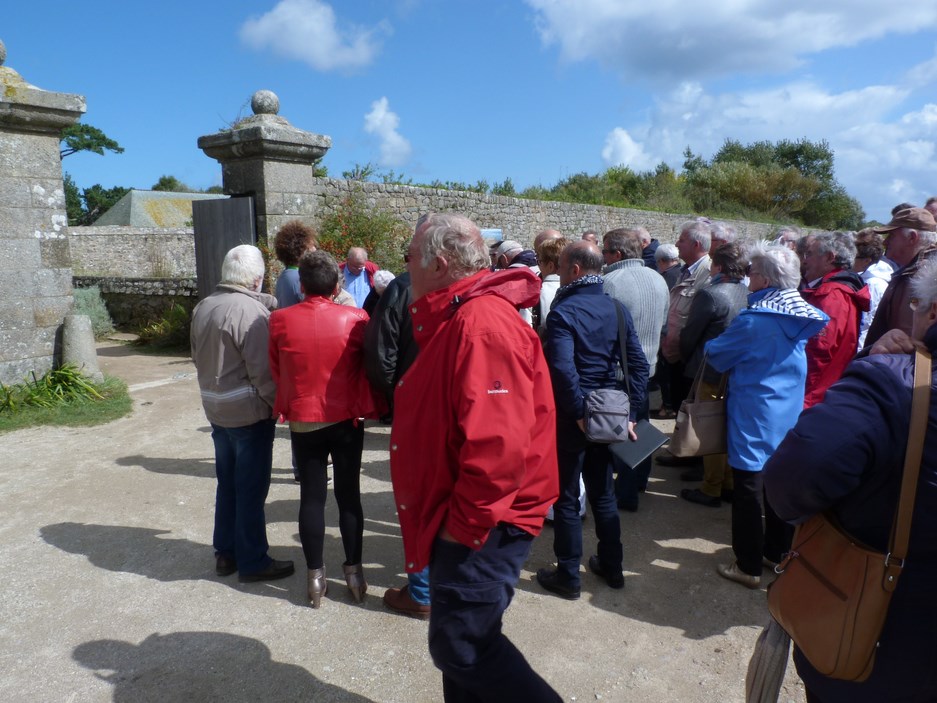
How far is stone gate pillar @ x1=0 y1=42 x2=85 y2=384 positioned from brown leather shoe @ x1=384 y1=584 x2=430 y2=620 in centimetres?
573

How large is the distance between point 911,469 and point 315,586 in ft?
9.14

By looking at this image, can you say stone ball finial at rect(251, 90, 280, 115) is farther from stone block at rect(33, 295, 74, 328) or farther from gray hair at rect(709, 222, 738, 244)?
gray hair at rect(709, 222, 738, 244)

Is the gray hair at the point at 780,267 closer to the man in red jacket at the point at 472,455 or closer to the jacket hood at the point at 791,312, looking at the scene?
the jacket hood at the point at 791,312

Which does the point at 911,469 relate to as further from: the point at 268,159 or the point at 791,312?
the point at 268,159

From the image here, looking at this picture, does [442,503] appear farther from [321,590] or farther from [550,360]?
[321,590]

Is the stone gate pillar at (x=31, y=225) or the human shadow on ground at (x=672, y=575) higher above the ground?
the stone gate pillar at (x=31, y=225)

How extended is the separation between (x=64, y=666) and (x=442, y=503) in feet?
7.06

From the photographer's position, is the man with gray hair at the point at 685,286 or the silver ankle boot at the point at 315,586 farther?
the man with gray hair at the point at 685,286

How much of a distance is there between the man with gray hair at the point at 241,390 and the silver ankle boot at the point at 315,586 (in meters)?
0.37

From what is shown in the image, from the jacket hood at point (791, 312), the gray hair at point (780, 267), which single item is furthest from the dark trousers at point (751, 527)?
the gray hair at point (780, 267)

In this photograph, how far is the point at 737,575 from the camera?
147 inches

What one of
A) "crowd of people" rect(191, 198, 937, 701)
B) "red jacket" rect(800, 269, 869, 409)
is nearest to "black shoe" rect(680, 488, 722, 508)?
"crowd of people" rect(191, 198, 937, 701)

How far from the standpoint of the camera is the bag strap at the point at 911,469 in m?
1.52

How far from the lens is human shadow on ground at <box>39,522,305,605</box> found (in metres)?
3.69
